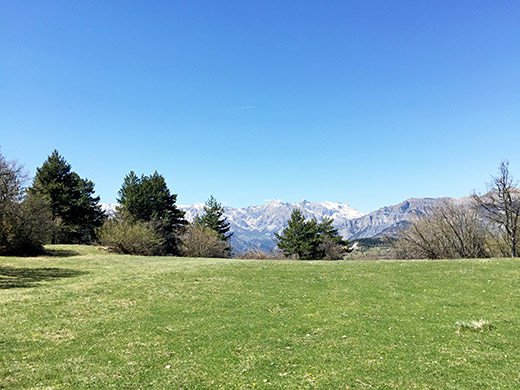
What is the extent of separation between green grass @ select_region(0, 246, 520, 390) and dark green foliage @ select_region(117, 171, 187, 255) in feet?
137

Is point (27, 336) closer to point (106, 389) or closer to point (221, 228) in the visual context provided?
point (106, 389)

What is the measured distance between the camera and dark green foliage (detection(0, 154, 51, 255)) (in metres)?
31.3

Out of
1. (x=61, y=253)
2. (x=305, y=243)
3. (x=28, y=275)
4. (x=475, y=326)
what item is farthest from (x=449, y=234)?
(x=61, y=253)

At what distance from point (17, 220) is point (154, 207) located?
29624 mm

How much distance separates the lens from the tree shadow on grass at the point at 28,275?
18219 mm

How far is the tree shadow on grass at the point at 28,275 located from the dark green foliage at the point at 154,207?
31.8m

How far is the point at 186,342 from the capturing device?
9688 millimetres

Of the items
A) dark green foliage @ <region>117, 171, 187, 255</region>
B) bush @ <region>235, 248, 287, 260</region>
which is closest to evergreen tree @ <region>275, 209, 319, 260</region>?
bush @ <region>235, 248, 287, 260</region>

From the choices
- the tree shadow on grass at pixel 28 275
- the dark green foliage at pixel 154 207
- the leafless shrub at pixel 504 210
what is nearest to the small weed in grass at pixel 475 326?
the tree shadow on grass at pixel 28 275

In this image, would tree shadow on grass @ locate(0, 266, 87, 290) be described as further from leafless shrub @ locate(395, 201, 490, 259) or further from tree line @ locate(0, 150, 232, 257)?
leafless shrub @ locate(395, 201, 490, 259)

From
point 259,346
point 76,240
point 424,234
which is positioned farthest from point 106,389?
point 76,240

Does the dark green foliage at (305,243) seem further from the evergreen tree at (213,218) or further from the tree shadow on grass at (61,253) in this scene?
the tree shadow on grass at (61,253)

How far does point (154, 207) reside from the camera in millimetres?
63031

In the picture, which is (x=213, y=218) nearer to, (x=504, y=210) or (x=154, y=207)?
(x=154, y=207)
